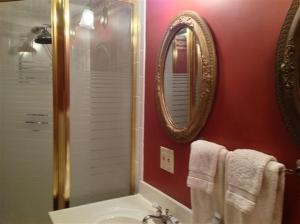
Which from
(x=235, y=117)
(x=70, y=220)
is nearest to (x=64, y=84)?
(x=70, y=220)

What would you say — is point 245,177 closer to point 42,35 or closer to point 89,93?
point 89,93

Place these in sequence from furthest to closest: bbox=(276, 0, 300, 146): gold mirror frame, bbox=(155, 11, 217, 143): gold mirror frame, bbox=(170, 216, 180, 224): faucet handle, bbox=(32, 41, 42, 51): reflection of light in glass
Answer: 1. bbox=(32, 41, 42, 51): reflection of light in glass
2. bbox=(170, 216, 180, 224): faucet handle
3. bbox=(155, 11, 217, 143): gold mirror frame
4. bbox=(276, 0, 300, 146): gold mirror frame

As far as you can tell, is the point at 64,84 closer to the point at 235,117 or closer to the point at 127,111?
the point at 127,111

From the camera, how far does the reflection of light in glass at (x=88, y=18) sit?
1.65 m

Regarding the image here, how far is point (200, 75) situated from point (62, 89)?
888 mm

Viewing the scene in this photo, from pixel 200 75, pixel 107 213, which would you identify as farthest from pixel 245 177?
pixel 107 213

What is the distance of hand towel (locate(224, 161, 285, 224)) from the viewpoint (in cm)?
77

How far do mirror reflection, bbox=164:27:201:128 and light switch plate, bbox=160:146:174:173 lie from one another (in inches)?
6.8

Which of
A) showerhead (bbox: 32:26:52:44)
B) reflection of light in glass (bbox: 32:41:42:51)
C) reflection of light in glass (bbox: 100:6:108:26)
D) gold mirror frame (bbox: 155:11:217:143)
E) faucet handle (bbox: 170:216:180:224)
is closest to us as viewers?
gold mirror frame (bbox: 155:11:217:143)

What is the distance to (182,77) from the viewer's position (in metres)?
1.28

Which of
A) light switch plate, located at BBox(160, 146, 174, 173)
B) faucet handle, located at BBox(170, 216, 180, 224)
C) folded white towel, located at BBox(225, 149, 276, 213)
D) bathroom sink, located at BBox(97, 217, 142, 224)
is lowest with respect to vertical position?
bathroom sink, located at BBox(97, 217, 142, 224)

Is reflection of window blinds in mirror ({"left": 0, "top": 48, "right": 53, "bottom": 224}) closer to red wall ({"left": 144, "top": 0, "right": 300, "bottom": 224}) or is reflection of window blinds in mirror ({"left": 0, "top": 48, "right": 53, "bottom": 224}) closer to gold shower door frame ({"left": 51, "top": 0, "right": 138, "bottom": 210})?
gold shower door frame ({"left": 51, "top": 0, "right": 138, "bottom": 210})

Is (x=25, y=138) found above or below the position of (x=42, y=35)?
below

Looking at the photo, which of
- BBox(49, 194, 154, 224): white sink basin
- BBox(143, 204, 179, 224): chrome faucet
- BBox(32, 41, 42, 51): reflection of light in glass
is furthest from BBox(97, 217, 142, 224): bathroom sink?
BBox(32, 41, 42, 51): reflection of light in glass
